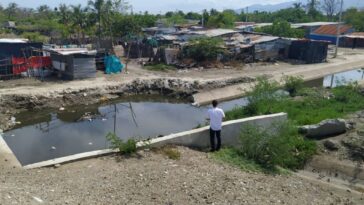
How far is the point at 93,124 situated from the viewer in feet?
48.7

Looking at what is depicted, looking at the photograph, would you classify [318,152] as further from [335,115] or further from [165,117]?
[165,117]

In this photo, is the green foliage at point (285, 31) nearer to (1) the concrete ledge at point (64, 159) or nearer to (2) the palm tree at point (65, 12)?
(2) the palm tree at point (65, 12)

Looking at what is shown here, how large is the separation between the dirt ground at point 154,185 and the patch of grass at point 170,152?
0.15 metres

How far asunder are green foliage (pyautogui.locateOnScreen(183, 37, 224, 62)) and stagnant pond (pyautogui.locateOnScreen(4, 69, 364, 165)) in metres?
7.21

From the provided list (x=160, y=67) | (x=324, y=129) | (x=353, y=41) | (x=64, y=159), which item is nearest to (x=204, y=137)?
(x=64, y=159)

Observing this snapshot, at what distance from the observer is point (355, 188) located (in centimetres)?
900

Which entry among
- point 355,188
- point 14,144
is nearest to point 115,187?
point 355,188

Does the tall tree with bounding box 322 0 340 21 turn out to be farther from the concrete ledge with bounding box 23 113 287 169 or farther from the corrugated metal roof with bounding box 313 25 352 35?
the concrete ledge with bounding box 23 113 287 169

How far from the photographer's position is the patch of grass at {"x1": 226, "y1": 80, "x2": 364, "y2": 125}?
13555 millimetres

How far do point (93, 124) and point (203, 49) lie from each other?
41.4ft

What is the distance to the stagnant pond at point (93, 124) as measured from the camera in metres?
12.2

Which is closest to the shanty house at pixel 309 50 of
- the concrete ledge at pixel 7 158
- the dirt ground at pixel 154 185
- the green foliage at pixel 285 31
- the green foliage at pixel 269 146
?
the green foliage at pixel 285 31

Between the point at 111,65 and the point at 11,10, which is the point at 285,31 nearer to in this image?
the point at 111,65

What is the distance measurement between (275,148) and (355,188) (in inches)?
81.6
